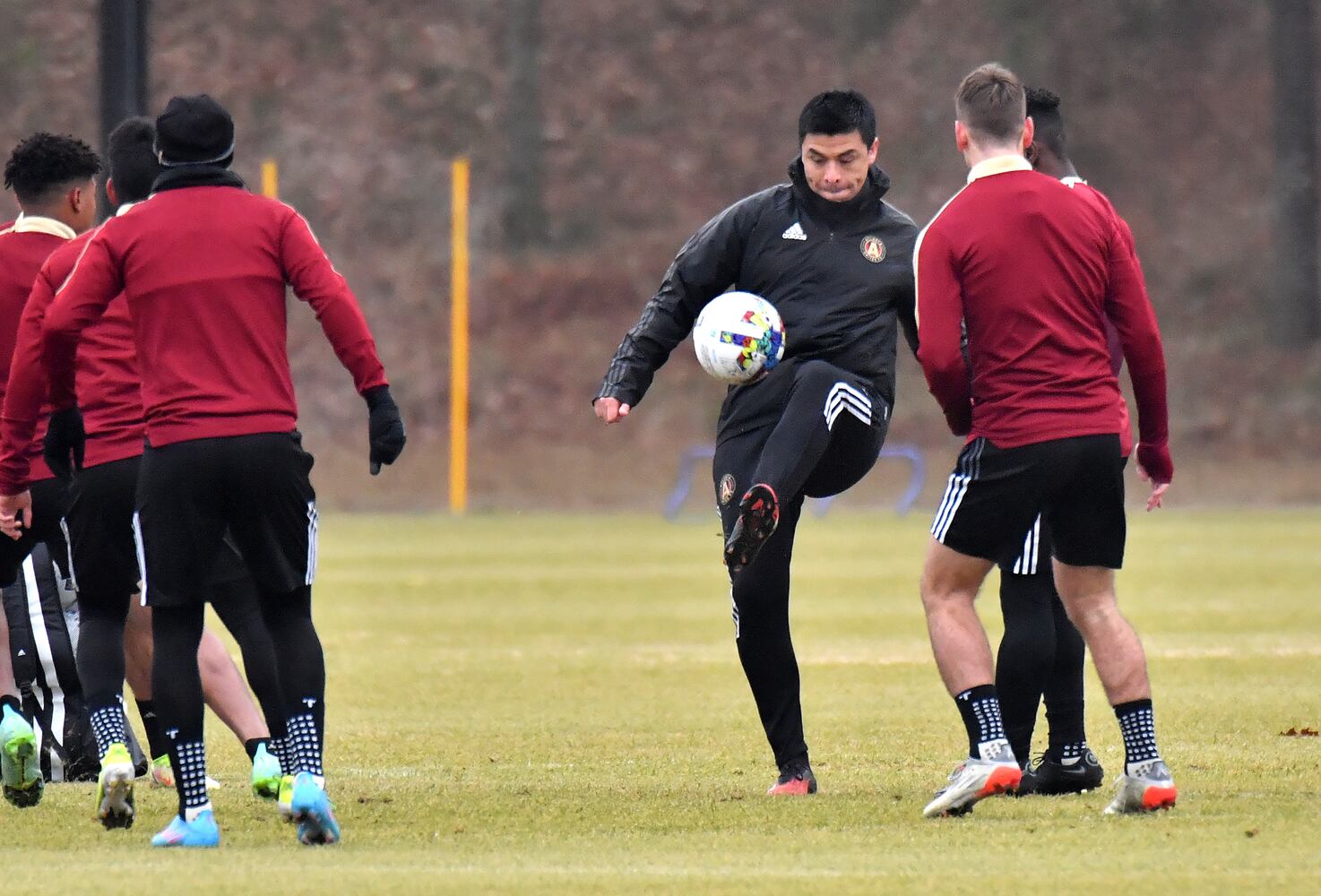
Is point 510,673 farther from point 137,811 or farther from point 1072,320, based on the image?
point 1072,320

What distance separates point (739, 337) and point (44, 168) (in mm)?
2412

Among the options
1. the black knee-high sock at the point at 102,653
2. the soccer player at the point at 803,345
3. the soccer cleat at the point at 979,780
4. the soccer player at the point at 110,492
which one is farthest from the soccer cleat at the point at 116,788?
the soccer cleat at the point at 979,780

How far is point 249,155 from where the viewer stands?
37.9m

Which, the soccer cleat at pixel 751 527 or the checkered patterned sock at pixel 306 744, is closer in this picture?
the checkered patterned sock at pixel 306 744

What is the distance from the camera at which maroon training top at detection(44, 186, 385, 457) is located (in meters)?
6.00

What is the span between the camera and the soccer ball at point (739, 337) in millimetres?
7129

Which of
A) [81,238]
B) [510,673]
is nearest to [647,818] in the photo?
[81,238]

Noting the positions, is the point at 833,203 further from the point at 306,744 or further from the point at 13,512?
the point at 13,512

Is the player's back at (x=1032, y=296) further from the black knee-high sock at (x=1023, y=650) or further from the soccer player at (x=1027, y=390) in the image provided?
the black knee-high sock at (x=1023, y=650)

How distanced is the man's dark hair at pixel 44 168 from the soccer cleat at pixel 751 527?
2.56 m

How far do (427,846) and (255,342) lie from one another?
1.45 m

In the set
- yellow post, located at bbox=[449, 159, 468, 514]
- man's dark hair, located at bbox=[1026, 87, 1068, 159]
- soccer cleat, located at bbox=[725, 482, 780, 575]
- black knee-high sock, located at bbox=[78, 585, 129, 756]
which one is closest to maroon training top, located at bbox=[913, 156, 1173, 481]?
man's dark hair, located at bbox=[1026, 87, 1068, 159]

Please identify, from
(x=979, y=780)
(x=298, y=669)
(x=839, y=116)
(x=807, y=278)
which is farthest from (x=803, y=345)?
(x=298, y=669)

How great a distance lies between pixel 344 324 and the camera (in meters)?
6.08
